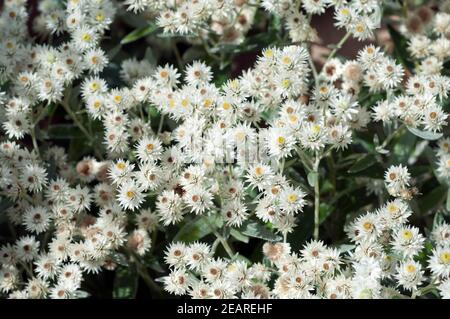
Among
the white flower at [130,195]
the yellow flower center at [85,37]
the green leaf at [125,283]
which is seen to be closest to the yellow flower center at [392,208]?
the white flower at [130,195]

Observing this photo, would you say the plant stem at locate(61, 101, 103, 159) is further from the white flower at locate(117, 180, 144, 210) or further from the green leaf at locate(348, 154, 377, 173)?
the green leaf at locate(348, 154, 377, 173)

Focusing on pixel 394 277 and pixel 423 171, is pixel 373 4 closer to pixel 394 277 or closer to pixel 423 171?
pixel 423 171

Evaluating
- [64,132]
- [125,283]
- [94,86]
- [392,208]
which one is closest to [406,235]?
[392,208]

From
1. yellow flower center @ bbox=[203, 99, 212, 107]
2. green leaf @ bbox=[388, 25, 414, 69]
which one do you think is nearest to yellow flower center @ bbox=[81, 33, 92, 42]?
yellow flower center @ bbox=[203, 99, 212, 107]

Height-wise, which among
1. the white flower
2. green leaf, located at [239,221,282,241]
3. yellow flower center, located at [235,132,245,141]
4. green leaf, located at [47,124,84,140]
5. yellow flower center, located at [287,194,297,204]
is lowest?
green leaf, located at [239,221,282,241]

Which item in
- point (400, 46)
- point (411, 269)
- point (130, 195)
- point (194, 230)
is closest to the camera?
point (411, 269)

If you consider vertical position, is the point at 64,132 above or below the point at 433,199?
above

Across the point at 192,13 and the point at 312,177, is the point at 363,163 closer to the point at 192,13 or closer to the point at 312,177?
the point at 312,177
